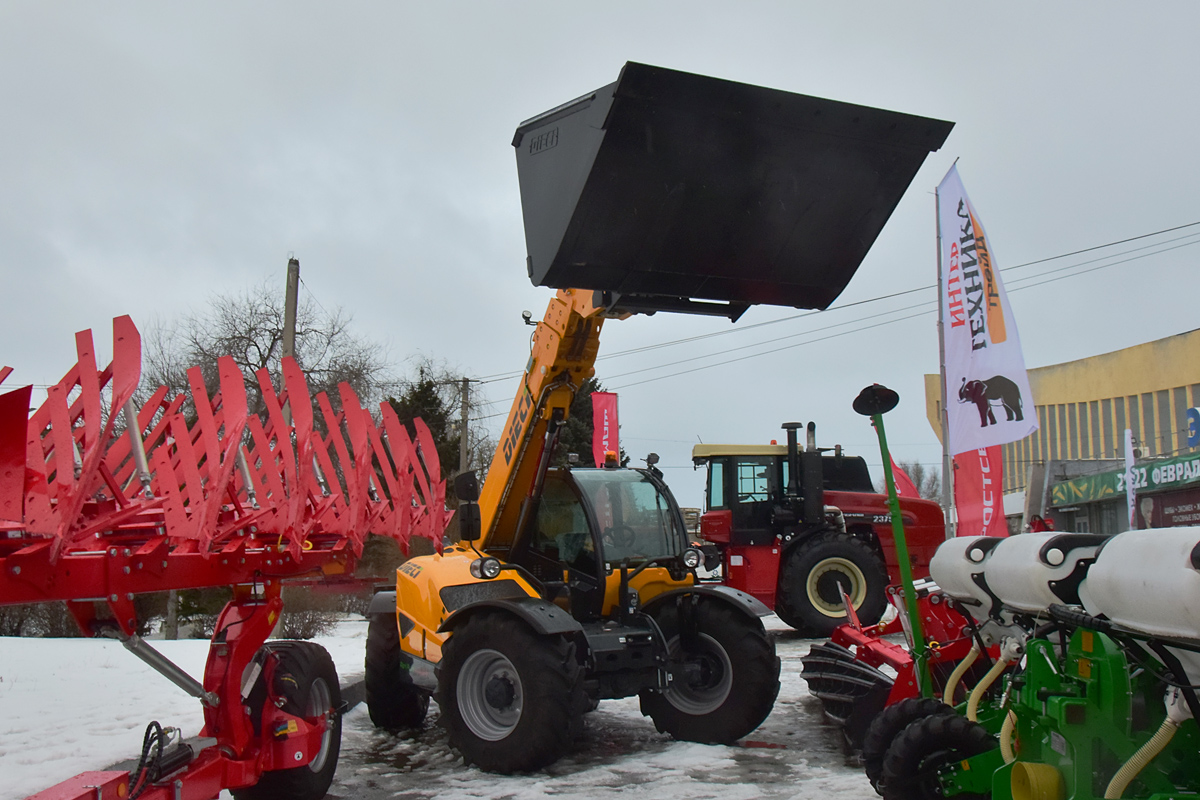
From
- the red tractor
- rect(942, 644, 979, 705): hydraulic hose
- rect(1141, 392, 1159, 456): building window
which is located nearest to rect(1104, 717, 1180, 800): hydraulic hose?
rect(942, 644, 979, 705): hydraulic hose

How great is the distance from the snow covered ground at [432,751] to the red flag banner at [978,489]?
403 cm

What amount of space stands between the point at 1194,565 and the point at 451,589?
183 inches

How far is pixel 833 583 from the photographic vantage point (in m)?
12.3

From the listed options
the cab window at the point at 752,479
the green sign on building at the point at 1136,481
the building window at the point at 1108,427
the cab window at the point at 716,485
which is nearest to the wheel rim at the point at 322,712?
the cab window at the point at 752,479

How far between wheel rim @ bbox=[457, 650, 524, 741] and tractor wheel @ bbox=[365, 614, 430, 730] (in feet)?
4.26

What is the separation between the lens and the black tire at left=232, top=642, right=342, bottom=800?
4.83m

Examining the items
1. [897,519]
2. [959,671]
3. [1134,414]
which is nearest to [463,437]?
[897,519]

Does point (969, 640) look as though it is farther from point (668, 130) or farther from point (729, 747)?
point (668, 130)

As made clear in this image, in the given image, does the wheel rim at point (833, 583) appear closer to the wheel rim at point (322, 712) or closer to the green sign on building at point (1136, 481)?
the wheel rim at point (322, 712)

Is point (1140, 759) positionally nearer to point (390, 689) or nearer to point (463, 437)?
point (390, 689)

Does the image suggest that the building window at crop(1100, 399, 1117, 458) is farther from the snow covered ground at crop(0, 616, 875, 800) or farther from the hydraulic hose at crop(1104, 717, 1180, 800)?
the hydraulic hose at crop(1104, 717, 1180, 800)

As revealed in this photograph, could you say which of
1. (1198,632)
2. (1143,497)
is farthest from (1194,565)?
(1143,497)

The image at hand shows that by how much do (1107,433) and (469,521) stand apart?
39112mm

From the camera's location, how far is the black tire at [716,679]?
6.45m
